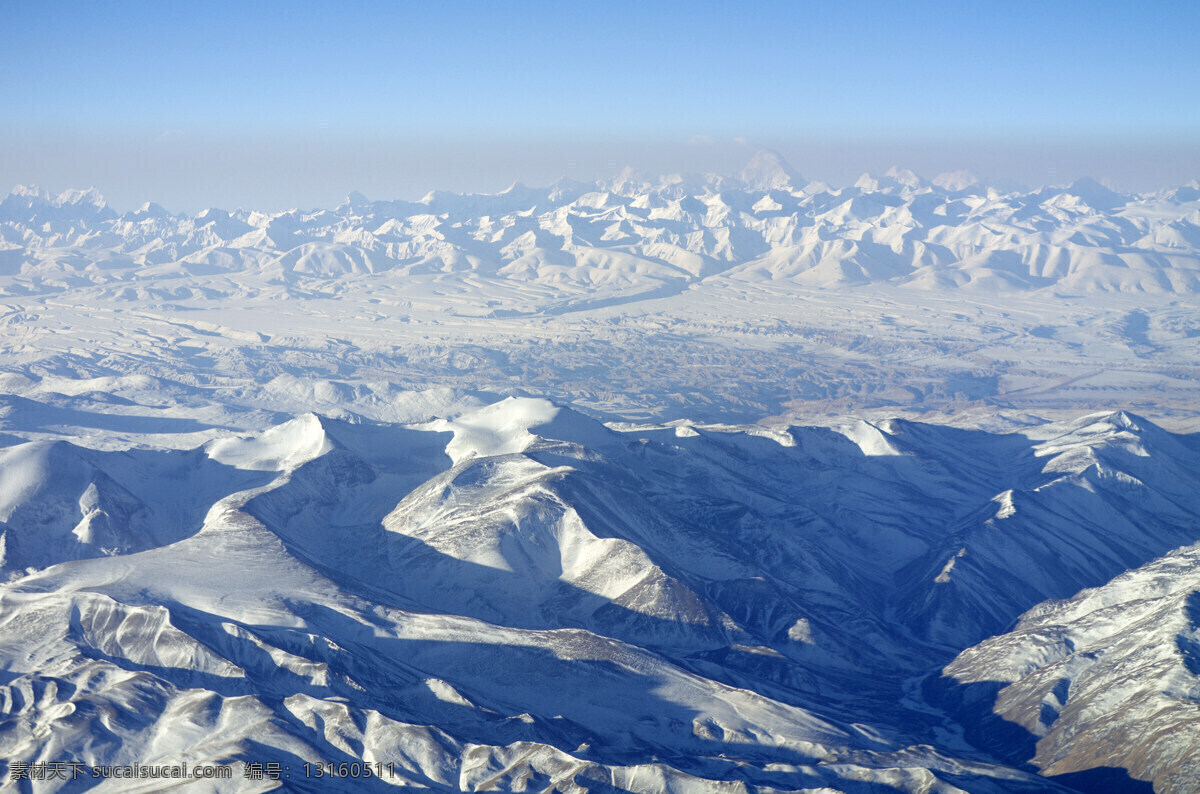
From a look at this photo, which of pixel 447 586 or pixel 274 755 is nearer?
pixel 274 755

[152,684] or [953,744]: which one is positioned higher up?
[152,684]

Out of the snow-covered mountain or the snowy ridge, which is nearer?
the snow-covered mountain

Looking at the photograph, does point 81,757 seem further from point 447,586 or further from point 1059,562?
point 1059,562

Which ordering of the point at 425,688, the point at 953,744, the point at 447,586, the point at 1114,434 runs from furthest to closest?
the point at 1114,434
the point at 447,586
the point at 953,744
the point at 425,688

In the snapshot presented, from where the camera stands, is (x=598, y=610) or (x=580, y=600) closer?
(x=598, y=610)

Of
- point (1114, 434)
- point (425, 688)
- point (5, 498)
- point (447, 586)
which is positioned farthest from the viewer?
point (1114, 434)

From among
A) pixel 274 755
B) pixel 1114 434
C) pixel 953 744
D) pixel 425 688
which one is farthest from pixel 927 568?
pixel 274 755

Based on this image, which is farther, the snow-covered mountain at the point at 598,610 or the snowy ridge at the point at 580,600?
the snowy ridge at the point at 580,600
